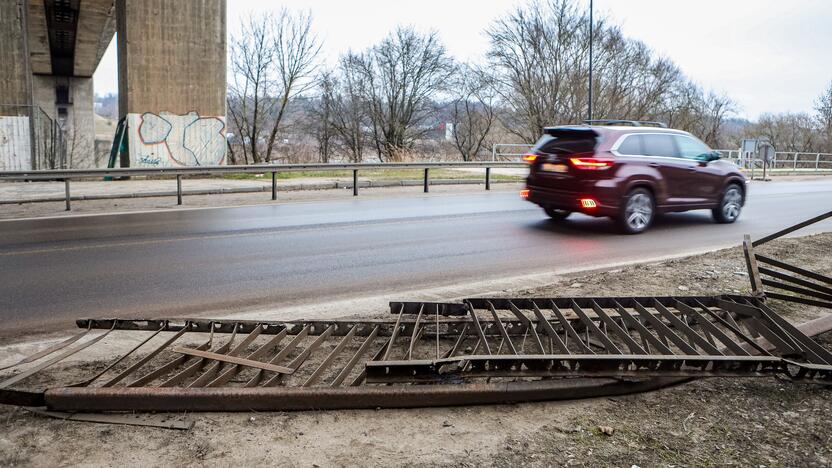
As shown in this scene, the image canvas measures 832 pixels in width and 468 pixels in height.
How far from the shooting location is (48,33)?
133 feet

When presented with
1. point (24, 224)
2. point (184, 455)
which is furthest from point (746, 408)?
point (24, 224)

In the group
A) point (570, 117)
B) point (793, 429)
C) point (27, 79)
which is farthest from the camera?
point (570, 117)

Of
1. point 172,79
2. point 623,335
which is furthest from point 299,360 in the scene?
point 172,79

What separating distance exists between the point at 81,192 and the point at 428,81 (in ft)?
89.0

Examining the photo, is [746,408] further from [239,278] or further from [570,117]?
[570,117]

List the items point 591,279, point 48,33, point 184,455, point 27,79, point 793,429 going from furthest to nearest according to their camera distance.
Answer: point 48,33
point 27,79
point 591,279
point 793,429
point 184,455

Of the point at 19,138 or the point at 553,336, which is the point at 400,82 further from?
the point at 553,336

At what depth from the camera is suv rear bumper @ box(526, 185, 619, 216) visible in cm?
1096

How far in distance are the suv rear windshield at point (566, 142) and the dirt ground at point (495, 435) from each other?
24.6 ft

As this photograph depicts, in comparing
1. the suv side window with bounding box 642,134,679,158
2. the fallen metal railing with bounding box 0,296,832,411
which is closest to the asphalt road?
the suv side window with bounding box 642,134,679,158

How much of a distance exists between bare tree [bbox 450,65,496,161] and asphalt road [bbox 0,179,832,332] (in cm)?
2768

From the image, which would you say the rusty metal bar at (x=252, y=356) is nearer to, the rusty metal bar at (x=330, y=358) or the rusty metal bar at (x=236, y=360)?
the rusty metal bar at (x=236, y=360)

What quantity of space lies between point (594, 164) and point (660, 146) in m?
1.61

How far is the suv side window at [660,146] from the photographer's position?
456 inches
